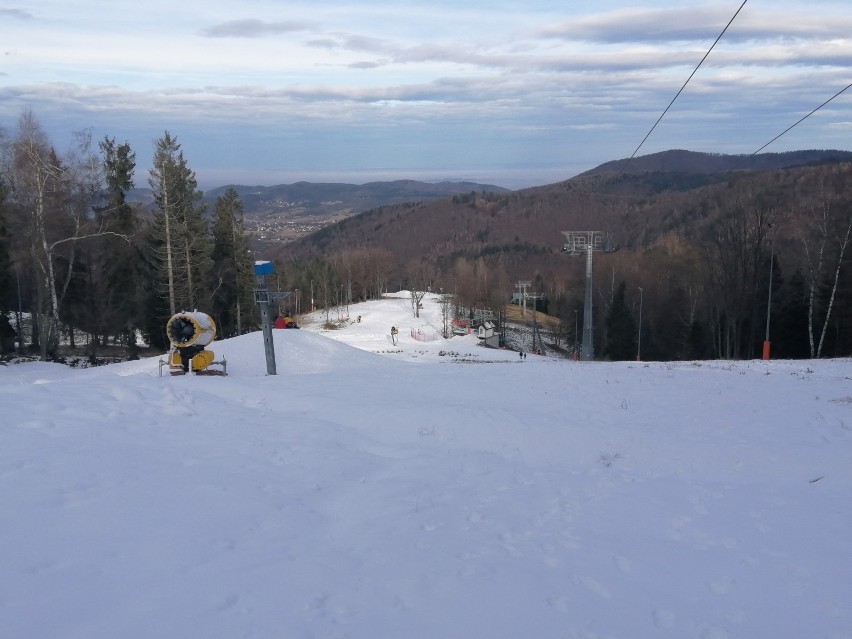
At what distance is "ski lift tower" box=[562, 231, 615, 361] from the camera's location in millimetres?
27562

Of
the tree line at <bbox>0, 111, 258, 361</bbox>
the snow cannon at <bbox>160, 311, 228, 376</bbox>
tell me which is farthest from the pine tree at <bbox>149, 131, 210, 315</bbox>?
the snow cannon at <bbox>160, 311, 228, 376</bbox>

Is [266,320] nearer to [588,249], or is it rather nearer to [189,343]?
[189,343]

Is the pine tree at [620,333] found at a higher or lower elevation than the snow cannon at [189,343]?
lower

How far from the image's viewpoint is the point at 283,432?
30.6ft

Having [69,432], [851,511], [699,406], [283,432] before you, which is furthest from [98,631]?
[699,406]

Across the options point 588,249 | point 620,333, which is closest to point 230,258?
point 588,249

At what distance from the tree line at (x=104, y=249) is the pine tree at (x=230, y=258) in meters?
0.07

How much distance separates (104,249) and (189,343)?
19171 mm

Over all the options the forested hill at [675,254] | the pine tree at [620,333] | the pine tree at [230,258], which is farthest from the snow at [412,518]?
the pine tree at [620,333]

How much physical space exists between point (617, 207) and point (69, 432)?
16956 cm

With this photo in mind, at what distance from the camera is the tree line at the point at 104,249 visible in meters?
24.5

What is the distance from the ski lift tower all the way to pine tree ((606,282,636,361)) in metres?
17.7

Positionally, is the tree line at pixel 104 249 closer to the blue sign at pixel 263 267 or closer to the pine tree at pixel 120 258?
the pine tree at pixel 120 258

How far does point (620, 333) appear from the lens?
1889 inches
